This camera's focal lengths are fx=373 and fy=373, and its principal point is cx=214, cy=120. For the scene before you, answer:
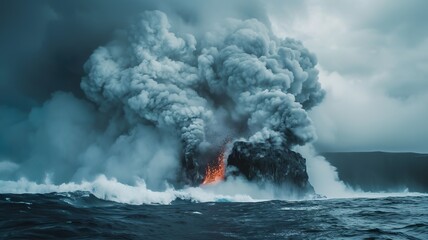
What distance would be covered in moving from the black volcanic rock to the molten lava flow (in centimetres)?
466

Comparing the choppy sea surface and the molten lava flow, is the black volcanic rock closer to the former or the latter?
the molten lava flow

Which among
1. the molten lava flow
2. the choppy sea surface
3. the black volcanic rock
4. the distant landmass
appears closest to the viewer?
the choppy sea surface

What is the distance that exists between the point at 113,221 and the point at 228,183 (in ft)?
127

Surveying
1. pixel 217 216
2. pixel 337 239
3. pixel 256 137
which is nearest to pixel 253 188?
pixel 256 137

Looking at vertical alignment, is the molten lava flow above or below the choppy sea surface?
above

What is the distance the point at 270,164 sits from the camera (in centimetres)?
6431

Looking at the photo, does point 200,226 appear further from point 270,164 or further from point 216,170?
point 216,170

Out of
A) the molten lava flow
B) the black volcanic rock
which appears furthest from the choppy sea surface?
the molten lava flow

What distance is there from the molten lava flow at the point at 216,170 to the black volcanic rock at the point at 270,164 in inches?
183

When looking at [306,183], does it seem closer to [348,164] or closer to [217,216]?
[217,216]

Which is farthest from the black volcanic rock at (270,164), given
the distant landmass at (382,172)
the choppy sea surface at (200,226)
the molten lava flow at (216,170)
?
the distant landmass at (382,172)

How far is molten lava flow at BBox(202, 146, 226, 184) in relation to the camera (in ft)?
233

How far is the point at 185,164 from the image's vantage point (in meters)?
73.2

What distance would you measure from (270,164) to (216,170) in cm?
1287
